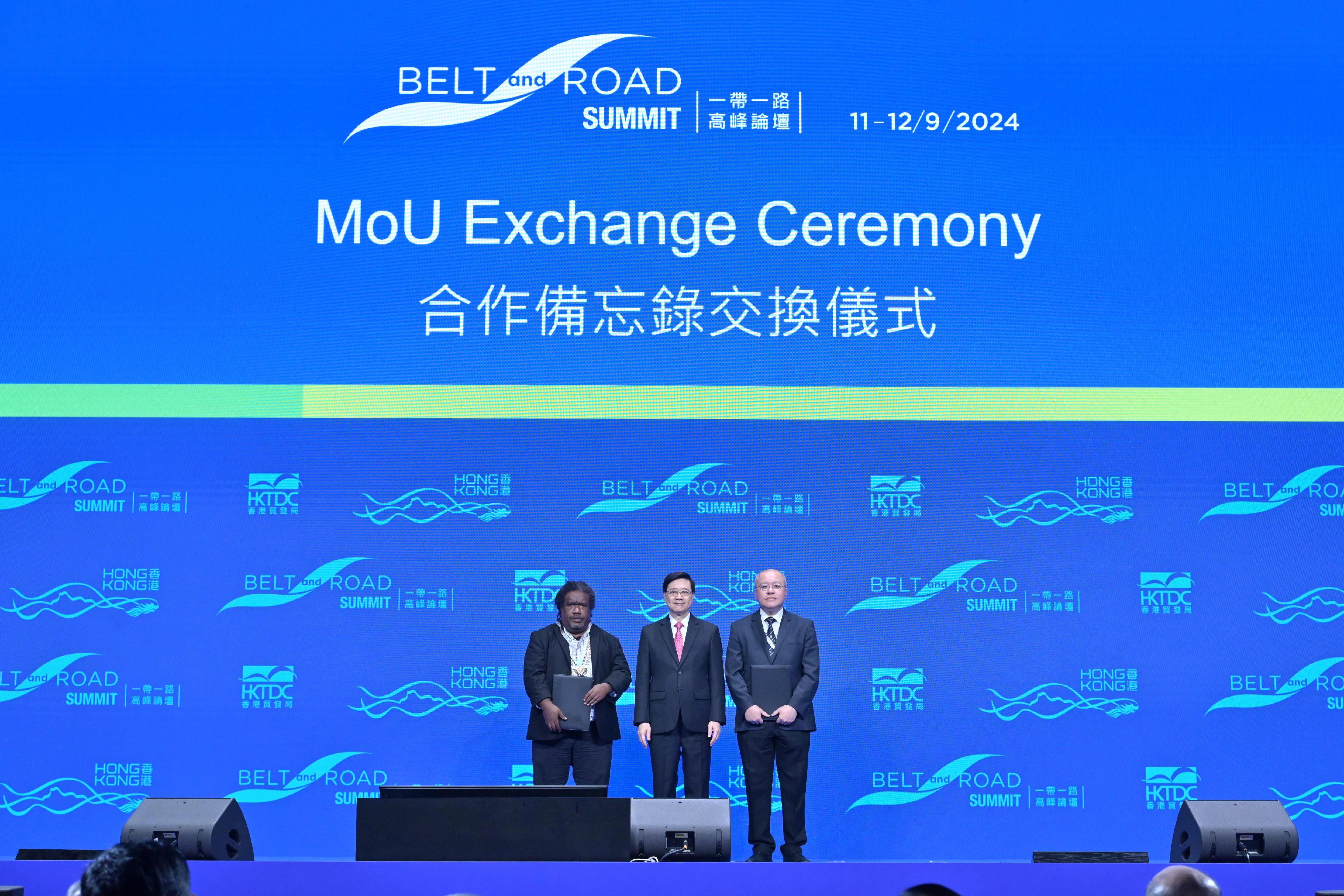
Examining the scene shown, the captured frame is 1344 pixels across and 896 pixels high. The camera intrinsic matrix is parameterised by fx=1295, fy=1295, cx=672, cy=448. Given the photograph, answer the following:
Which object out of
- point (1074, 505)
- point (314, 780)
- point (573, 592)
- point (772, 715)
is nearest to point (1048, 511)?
point (1074, 505)

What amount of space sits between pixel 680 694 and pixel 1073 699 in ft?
6.10

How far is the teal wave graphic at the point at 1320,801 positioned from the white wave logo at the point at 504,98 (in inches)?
184

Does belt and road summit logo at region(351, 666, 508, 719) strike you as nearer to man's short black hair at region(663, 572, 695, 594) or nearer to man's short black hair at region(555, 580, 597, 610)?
man's short black hair at region(555, 580, 597, 610)

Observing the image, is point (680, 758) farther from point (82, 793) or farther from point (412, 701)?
point (82, 793)

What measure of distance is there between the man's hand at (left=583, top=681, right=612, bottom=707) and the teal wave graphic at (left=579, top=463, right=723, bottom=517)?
2.87 feet

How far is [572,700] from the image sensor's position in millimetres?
5609

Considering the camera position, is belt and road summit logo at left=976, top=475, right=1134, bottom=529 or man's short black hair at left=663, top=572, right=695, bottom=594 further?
belt and road summit logo at left=976, top=475, right=1134, bottom=529

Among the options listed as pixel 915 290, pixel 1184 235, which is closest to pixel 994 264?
pixel 915 290

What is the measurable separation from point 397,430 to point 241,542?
897 millimetres

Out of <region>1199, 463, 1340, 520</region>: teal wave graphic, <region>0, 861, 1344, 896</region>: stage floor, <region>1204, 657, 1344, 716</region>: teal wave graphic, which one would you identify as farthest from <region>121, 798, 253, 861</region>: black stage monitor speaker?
<region>1199, 463, 1340, 520</region>: teal wave graphic

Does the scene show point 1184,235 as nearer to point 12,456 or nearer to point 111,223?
point 111,223

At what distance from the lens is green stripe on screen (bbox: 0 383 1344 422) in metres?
6.08

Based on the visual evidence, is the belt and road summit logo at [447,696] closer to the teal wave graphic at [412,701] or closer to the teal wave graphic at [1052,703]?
the teal wave graphic at [412,701]

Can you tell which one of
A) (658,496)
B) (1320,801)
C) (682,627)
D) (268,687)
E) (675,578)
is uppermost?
(658,496)
